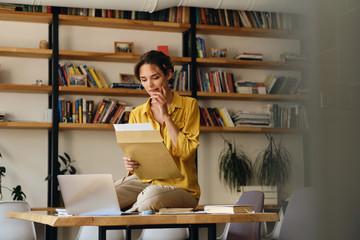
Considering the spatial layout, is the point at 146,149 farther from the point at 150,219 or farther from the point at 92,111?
the point at 92,111

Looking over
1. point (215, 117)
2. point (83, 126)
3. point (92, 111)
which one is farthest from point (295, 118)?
point (215, 117)

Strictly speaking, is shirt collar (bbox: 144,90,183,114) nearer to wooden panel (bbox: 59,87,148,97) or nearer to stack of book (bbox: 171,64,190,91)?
wooden panel (bbox: 59,87,148,97)

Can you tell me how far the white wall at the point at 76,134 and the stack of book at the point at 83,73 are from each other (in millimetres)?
153

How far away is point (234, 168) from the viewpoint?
5.08 metres

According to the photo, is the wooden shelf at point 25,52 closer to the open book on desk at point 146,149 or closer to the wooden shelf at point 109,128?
the wooden shelf at point 109,128

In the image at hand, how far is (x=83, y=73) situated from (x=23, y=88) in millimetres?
585

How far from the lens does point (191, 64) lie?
504 cm

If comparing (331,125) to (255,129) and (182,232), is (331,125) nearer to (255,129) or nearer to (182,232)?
(182,232)

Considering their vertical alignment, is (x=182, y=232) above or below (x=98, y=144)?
below

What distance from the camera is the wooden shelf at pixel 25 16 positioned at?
464 cm

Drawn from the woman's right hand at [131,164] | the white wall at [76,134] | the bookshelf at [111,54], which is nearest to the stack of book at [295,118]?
the woman's right hand at [131,164]

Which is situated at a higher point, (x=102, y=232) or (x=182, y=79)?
(x=182, y=79)

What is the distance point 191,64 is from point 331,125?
488cm

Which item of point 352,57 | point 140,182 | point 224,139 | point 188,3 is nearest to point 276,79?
point 352,57
